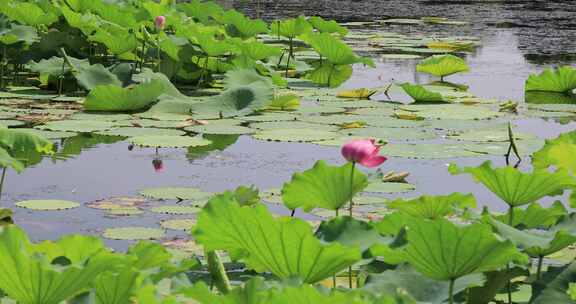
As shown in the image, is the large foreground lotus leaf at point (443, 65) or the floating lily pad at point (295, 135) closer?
the floating lily pad at point (295, 135)

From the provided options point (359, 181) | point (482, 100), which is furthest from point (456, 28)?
point (359, 181)

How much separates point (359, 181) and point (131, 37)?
3.06 m

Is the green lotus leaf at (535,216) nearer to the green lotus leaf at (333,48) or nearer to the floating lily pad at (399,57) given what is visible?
the green lotus leaf at (333,48)

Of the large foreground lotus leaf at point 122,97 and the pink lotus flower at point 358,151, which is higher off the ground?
the pink lotus flower at point 358,151

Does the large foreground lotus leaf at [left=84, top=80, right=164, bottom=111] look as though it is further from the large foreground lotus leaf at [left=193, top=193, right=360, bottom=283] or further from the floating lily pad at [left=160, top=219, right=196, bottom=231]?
the large foreground lotus leaf at [left=193, top=193, right=360, bottom=283]

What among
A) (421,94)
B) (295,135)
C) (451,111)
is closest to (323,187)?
(295,135)

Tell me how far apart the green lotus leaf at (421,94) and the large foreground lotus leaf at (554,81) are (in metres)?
0.50

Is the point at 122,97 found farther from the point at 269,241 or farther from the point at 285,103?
the point at 269,241

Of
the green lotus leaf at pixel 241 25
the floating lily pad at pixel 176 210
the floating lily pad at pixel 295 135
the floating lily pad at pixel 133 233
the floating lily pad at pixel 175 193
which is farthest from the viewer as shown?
the green lotus leaf at pixel 241 25

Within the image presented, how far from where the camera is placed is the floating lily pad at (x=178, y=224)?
A: 2.41 metres

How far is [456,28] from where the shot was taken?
27.7ft

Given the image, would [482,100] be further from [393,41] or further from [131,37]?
[393,41]

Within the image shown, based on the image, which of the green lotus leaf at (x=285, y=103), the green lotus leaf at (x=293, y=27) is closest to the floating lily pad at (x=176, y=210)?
the green lotus leaf at (x=285, y=103)

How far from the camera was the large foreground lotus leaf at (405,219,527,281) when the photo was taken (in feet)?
4.42
